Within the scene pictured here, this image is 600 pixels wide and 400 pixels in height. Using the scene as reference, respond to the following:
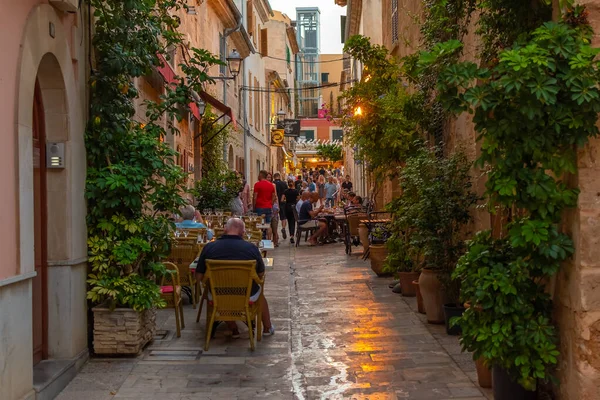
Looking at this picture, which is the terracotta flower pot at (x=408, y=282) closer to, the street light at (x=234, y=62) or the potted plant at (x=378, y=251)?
the potted plant at (x=378, y=251)

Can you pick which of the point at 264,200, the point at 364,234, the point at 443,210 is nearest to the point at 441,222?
the point at 443,210

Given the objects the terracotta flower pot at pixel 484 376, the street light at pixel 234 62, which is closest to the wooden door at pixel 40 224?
the terracotta flower pot at pixel 484 376

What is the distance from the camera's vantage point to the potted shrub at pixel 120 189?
7.09 metres

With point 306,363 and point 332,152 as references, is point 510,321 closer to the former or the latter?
point 306,363

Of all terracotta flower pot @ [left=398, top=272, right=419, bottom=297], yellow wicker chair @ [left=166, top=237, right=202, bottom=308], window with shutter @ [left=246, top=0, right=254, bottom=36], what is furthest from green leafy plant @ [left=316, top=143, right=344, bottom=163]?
yellow wicker chair @ [left=166, top=237, right=202, bottom=308]

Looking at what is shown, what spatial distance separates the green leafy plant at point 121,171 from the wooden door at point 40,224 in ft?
1.88

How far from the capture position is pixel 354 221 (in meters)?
16.6

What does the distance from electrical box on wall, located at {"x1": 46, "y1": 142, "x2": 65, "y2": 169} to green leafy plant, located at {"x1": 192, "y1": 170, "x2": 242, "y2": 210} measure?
10.3m

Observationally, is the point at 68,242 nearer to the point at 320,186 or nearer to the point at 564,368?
the point at 564,368

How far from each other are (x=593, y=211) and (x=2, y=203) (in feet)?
12.6

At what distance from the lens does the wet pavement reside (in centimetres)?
612

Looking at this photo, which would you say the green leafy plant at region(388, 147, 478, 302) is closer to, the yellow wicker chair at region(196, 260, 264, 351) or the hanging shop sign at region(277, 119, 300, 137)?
the yellow wicker chair at region(196, 260, 264, 351)

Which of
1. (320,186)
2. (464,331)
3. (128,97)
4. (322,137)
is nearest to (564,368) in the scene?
(464,331)

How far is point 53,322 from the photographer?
6539 mm
